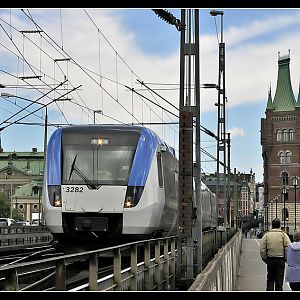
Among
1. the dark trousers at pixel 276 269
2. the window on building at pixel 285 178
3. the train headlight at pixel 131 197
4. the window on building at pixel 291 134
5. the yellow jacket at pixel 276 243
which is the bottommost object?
the dark trousers at pixel 276 269

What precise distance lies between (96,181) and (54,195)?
1011 mm

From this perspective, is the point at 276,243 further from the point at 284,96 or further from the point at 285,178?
the point at 284,96

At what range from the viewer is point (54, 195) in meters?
17.8

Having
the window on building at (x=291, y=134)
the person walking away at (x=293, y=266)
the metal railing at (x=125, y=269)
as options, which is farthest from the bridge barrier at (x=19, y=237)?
the window on building at (x=291, y=134)

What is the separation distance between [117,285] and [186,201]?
4.71 m

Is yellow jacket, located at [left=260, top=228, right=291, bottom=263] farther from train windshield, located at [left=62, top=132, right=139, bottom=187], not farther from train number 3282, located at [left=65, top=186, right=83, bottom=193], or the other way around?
train number 3282, located at [left=65, top=186, right=83, bottom=193]

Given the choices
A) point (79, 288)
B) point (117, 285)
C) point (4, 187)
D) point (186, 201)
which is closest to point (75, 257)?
point (79, 288)

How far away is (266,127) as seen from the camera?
157 metres

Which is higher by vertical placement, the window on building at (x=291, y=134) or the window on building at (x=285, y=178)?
the window on building at (x=291, y=134)

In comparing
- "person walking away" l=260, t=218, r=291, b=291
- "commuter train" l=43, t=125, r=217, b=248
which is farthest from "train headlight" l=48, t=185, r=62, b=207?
"person walking away" l=260, t=218, r=291, b=291

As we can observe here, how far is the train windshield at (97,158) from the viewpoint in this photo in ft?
58.6

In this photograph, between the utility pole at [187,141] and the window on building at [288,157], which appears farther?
the window on building at [288,157]

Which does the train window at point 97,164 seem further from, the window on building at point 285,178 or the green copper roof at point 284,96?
the green copper roof at point 284,96
